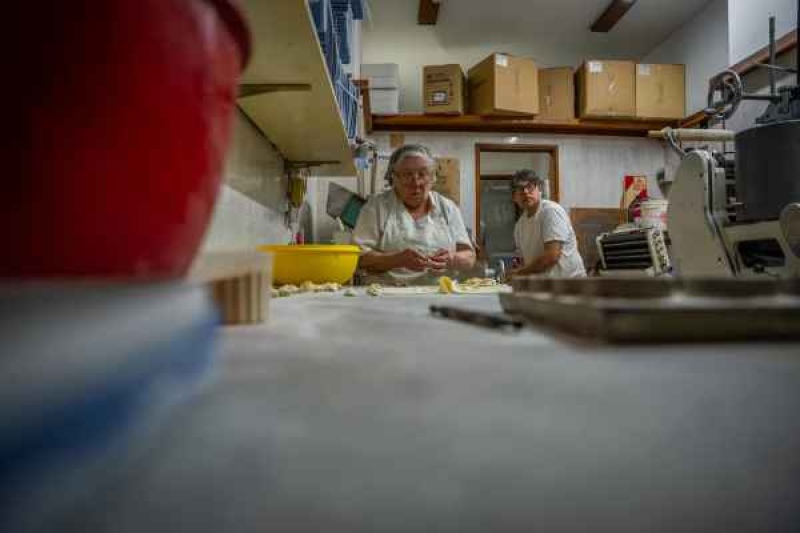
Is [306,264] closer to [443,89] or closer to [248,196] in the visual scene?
[248,196]

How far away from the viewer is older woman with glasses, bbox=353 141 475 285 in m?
1.96

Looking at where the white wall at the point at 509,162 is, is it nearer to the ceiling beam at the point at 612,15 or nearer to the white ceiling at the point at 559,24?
the white ceiling at the point at 559,24

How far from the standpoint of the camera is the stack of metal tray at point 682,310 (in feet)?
0.99

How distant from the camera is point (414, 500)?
15 centimetres

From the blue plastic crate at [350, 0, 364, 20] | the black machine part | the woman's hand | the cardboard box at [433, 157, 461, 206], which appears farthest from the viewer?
the cardboard box at [433, 157, 461, 206]

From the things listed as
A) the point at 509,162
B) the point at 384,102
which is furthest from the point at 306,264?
the point at 509,162

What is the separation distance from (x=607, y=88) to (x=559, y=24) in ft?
2.25

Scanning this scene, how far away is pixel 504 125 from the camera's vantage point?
393cm

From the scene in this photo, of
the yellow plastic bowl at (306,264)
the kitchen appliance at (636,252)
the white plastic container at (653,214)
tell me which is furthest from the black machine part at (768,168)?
the white plastic container at (653,214)

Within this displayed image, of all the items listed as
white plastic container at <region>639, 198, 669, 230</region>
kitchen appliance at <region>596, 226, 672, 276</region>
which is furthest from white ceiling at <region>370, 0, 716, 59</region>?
kitchen appliance at <region>596, 226, 672, 276</region>

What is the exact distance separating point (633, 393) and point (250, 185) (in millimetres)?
1480

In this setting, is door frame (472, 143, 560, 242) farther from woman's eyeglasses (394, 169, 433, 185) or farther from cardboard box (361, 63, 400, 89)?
woman's eyeglasses (394, 169, 433, 185)

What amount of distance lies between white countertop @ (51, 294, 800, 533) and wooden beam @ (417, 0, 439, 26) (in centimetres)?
377

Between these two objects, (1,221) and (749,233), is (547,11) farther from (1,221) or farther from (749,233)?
(1,221)
